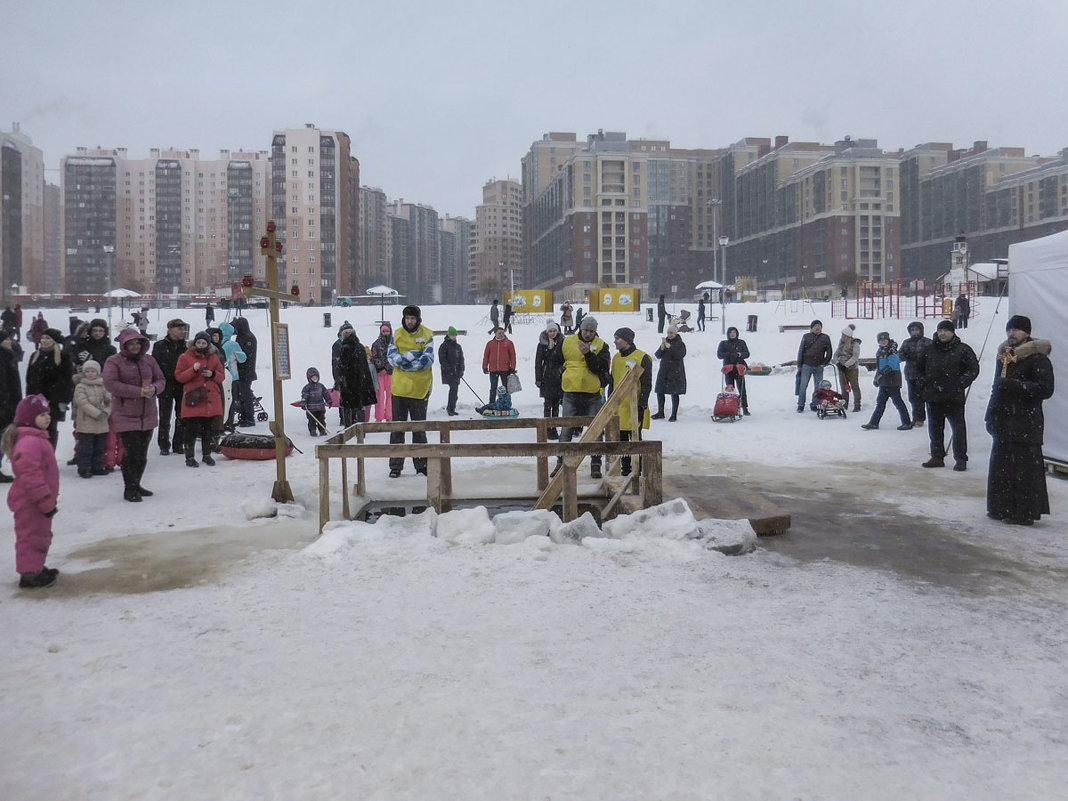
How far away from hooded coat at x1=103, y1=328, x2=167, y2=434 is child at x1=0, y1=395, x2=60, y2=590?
281cm

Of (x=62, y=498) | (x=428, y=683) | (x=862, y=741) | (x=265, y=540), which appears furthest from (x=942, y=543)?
(x=62, y=498)

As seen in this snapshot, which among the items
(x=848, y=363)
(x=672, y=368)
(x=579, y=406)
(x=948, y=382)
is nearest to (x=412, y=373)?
(x=579, y=406)

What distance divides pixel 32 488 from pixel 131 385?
3298 millimetres

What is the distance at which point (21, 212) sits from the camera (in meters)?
98.1

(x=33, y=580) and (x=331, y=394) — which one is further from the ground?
(x=331, y=394)

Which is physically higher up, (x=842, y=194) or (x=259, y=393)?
(x=842, y=194)

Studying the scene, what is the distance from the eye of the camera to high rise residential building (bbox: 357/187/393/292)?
14288 cm

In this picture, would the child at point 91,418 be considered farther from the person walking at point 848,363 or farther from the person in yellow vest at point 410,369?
the person walking at point 848,363

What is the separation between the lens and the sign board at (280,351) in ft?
23.3

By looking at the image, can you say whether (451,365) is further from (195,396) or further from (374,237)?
(374,237)

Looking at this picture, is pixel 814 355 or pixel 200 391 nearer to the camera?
pixel 200 391

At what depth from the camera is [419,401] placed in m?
8.88

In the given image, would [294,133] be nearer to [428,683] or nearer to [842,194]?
[842,194]

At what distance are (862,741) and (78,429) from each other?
8773mm
